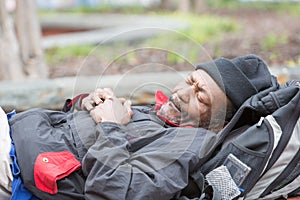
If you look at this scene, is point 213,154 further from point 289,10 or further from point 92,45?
point 289,10

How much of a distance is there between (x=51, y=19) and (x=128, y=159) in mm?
9597

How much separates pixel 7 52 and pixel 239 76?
122 inches

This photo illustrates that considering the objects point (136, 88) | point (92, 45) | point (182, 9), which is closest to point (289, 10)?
point (182, 9)

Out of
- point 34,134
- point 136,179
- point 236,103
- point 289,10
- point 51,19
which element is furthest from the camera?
point 289,10

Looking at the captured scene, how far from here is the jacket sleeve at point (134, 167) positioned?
7.36 feet

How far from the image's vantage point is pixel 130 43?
7.38 m

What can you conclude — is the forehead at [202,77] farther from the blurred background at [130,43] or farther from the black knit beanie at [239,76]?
the blurred background at [130,43]

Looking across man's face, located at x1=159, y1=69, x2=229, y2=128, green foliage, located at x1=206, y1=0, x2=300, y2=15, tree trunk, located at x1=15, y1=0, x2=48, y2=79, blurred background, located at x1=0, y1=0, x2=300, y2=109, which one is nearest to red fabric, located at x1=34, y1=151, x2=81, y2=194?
man's face, located at x1=159, y1=69, x2=229, y2=128

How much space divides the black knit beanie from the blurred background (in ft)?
1.23

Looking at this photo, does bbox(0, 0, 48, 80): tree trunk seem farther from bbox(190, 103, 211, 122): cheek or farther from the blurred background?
bbox(190, 103, 211, 122): cheek

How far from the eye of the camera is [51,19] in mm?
11492

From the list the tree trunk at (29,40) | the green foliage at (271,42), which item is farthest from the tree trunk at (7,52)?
the green foliage at (271,42)

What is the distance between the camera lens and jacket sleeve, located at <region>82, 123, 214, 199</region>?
88.3 inches

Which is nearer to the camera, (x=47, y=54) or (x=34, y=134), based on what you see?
(x=34, y=134)
